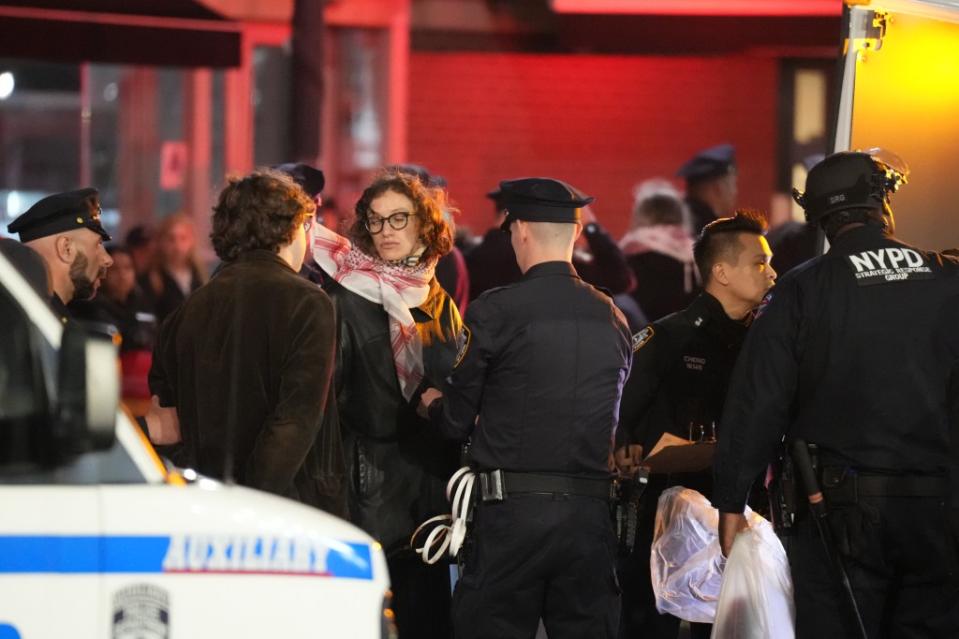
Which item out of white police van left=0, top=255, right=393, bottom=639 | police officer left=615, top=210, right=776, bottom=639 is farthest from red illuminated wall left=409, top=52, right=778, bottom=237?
white police van left=0, top=255, right=393, bottom=639

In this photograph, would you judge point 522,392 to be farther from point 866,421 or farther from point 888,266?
point 888,266

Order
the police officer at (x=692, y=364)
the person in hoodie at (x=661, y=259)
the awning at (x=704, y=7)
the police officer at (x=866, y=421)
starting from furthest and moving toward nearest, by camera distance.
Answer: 1. the awning at (x=704, y=7)
2. the person in hoodie at (x=661, y=259)
3. the police officer at (x=692, y=364)
4. the police officer at (x=866, y=421)

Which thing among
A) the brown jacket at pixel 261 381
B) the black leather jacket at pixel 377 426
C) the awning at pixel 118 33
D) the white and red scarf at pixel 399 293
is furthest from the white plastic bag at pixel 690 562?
the awning at pixel 118 33

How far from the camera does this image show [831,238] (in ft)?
16.4

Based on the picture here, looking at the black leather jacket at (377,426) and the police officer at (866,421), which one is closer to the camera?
the police officer at (866,421)

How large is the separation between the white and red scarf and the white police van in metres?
2.08

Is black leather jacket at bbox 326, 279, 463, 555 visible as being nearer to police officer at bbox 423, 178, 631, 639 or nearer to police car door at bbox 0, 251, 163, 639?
police officer at bbox 423, 178, 631, 639

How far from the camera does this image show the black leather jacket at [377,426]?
560 centimetres

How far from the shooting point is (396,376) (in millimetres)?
5598

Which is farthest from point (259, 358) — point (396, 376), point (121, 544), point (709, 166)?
point (709, 166)

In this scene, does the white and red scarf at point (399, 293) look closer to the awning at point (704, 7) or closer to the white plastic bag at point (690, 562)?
the white plastic bag at point (690, 562)

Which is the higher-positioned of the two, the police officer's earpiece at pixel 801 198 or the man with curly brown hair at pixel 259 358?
the police officer's earpiece at pixel 801 198

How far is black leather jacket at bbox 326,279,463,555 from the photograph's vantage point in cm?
560

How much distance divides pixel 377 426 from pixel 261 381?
0.76m
